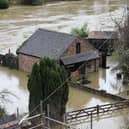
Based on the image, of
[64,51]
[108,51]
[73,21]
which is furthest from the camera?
[73,21]

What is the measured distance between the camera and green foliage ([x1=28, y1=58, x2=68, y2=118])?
996 inches

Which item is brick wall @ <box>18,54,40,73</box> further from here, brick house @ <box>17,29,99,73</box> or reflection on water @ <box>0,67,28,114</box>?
reflection on water @ <box>0,67,28,114</box>

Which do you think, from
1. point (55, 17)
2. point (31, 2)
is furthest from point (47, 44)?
point (31, 2)

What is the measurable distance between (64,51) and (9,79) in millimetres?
5486

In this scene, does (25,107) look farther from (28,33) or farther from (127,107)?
(28,33)

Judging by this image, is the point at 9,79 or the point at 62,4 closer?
the point at 9,79

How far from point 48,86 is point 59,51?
11737 millimetres

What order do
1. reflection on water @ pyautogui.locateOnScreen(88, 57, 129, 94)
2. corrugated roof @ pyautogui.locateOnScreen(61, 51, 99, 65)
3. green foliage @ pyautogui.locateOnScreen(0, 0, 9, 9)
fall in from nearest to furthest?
reflection on water @ pyautogui.locateOnScreen(88, 57, 129, 94), corrugated roof @ pyautogui.locateOnScreen(61, 51, 99, 65), green foliage @ pyautogui.locateOnScreen(0, 0, 9, 9)

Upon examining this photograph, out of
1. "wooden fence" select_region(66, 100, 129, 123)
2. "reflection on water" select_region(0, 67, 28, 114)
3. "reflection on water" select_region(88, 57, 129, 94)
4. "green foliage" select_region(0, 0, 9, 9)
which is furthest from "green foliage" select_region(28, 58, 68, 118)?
"green foliage" select_region(0, 0, 9, 9)

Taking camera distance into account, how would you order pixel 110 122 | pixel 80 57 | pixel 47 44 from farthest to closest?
pixel 47 44
pixel 80 57
pixel 110 122

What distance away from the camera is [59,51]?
3681 cm

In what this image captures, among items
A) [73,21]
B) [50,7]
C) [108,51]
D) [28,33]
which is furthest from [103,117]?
[50,7]

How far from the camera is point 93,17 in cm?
6888

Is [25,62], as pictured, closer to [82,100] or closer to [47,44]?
[47,44]
